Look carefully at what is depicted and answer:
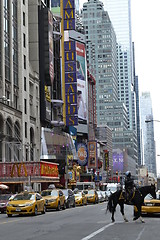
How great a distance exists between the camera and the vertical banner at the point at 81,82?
404ft

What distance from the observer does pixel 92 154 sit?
439ft

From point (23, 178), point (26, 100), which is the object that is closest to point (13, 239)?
point (23, 178)

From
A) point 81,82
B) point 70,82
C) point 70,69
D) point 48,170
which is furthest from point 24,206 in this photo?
point 81,82

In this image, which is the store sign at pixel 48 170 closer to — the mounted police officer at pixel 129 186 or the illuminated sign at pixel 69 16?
the illuminated sign at pixel 69 16

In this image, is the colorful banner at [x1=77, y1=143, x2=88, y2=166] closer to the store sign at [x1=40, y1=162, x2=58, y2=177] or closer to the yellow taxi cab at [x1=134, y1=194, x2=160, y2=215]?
the store sign at [x1=40, y1=162, x2=58, y2=177]

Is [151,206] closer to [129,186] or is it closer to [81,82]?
[129,186]

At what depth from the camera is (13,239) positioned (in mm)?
15102

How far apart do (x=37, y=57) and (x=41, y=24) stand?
6104 mm

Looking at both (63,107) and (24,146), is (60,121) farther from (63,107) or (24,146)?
(24,146)

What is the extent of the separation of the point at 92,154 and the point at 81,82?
68.1 feet

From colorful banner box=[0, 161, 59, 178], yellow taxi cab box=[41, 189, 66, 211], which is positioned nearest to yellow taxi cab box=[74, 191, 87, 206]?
yellow taxi cab box=[41, 189, 66, 211]

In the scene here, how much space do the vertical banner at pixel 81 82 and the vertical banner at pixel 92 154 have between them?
11018 mm

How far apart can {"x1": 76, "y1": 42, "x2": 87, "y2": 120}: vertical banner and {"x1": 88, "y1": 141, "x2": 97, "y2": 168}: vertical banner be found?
36.1 ft

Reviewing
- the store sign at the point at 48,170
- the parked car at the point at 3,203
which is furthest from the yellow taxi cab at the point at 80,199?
the store sign at the point at 48,170
